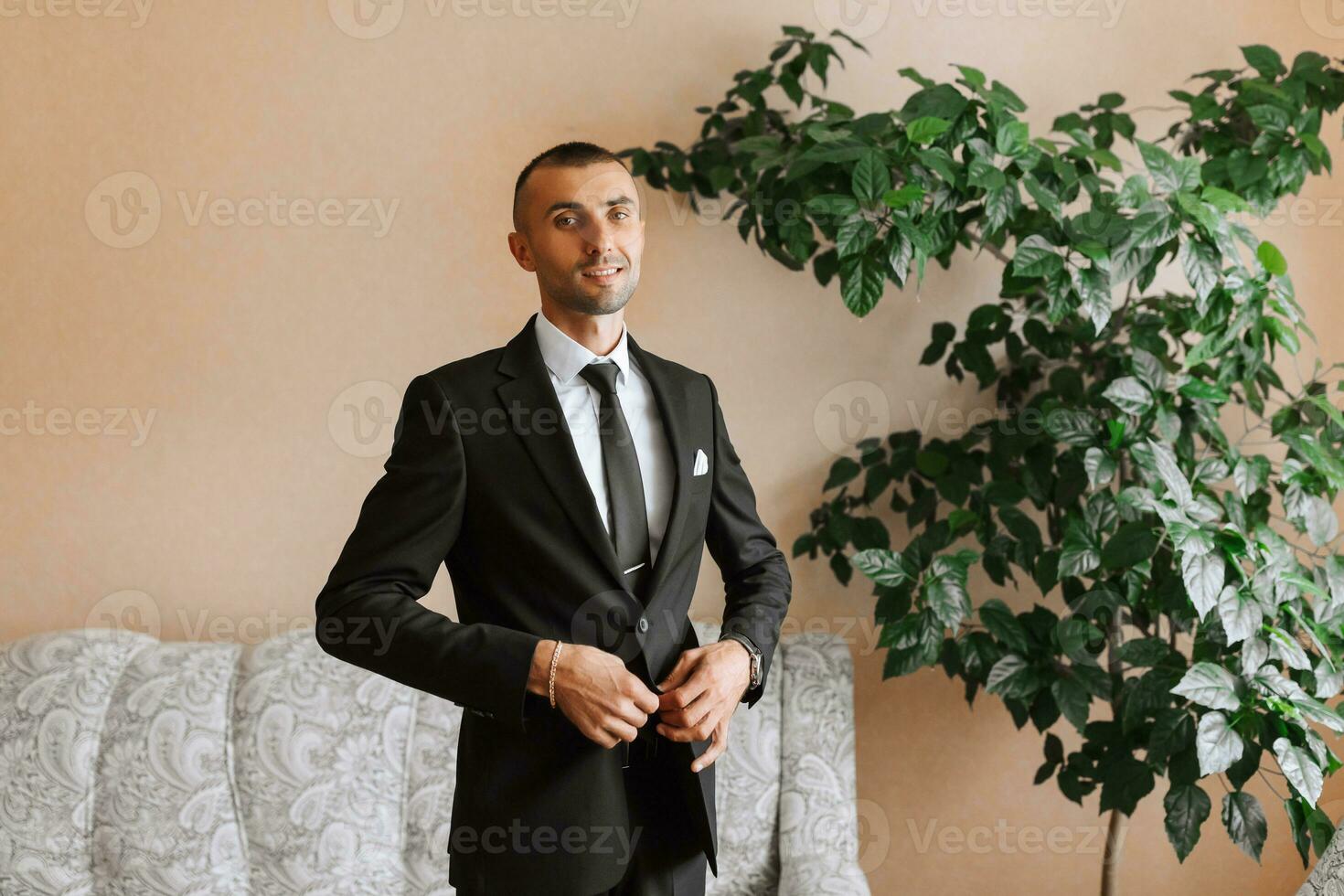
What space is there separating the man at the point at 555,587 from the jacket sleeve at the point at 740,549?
76mm

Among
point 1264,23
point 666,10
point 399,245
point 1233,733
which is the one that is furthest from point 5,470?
point 1264,23

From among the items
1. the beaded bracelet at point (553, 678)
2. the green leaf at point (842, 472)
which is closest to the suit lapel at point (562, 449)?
the beaded bracelet at point (553, 678)

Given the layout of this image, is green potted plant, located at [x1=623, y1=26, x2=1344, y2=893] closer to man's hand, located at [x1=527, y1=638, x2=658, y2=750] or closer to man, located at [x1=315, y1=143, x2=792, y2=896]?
man, located at [x1=315, y1=143, x2=792, y2=896]

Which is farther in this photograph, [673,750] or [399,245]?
[399,245]

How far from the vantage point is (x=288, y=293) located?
230 centimetres

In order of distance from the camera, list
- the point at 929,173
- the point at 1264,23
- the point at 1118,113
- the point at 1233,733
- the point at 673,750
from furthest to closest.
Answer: the point at 1264,23 → the point at 1118,113 → the point at 929,173 → the point at 1233,733 → the point at 673,750

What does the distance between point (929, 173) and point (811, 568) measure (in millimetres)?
913

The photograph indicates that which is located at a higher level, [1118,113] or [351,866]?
[1118,113]

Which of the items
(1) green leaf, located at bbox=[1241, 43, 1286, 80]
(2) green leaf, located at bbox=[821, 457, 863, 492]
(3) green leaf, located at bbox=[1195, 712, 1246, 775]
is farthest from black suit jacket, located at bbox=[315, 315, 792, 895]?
(1) green leaf, located at bbox=[1241, 43, 1286, 80]

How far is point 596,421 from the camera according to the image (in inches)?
44.1

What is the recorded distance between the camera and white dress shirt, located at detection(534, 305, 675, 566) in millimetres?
1110

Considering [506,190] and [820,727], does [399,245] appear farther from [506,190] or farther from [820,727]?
[820,727]

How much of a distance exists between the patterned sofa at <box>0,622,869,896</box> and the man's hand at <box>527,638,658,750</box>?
1.08 m

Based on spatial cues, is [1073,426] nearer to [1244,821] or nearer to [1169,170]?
[1169,170]
